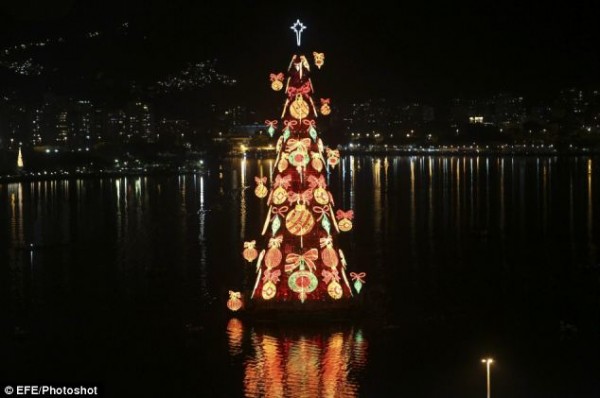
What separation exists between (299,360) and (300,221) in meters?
1.49

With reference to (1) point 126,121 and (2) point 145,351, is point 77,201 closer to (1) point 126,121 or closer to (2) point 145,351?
(2) point 145,351

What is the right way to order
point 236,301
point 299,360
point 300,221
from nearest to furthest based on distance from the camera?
1. point 299,360
2. point 300,221
3. point 236,301

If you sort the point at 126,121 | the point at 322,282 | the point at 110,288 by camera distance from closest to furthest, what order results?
the point at 322,282 < the point at 110,288 < the point at 126,121

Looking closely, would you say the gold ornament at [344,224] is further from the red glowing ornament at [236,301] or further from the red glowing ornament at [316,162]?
the red glowing ornament at [236,301]

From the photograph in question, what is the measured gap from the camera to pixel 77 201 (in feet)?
97.0

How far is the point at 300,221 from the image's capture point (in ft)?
31.9

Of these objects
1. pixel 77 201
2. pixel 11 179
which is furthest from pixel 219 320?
pixel 11 179

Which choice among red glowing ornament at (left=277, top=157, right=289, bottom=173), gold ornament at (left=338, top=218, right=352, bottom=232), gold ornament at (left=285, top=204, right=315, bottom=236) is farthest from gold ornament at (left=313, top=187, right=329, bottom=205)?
red glowing ornament at (left=277, top=157, right=289, bottom=173)

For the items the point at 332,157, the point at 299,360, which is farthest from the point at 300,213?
the point at 299,360

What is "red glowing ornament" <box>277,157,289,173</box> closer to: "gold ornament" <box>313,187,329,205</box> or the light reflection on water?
"gold ornament" <box>313,187,329,205</box>

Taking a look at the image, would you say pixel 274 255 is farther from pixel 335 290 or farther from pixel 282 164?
pixel 282 164

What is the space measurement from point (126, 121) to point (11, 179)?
2364 centimetres

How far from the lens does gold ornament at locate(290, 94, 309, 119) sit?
9.80m

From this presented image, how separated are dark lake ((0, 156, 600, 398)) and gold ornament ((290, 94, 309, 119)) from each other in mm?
2270
